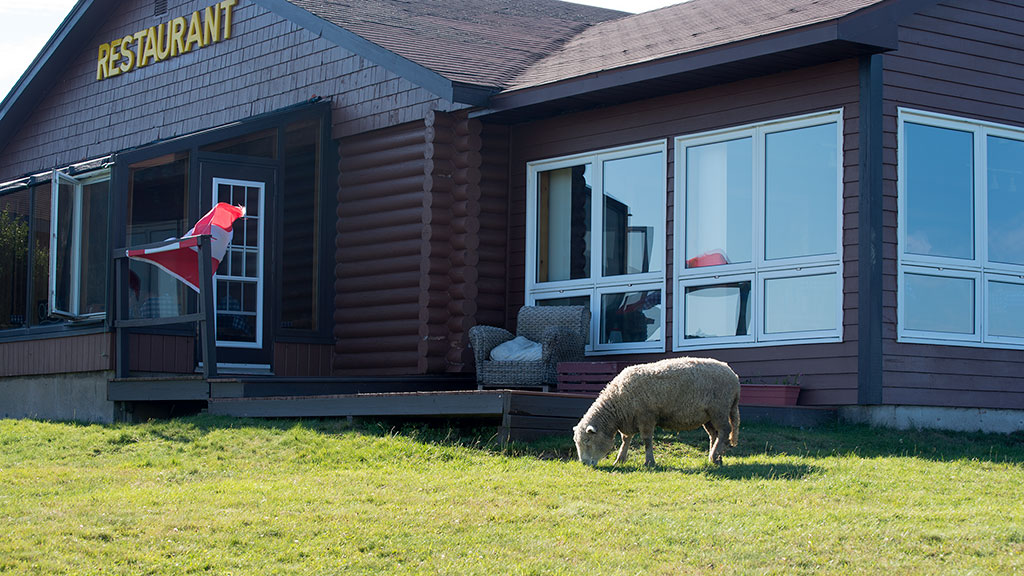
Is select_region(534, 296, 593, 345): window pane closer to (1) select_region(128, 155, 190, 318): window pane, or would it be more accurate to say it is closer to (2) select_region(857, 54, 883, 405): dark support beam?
(2) select_region(857, 54, 883, 405): dark support beam

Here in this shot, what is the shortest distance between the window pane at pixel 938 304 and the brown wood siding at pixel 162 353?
7.51 metres

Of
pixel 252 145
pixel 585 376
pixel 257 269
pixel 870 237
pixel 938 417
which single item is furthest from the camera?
pixel 252 145

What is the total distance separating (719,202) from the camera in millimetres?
12188

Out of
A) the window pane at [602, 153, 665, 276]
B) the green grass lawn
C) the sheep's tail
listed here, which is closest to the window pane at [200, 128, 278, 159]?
the window pane at [602, 153, 665, 276]

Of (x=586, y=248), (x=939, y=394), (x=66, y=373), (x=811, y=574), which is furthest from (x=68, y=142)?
(x=811, y=574)

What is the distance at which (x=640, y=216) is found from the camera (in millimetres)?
12883

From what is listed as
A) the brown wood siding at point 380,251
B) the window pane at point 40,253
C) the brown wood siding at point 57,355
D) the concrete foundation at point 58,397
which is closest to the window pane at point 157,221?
the brown wood siding at point 57,355

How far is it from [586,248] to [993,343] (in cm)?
411

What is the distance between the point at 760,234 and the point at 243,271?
553cm

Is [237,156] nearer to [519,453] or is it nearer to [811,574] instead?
[519,453]

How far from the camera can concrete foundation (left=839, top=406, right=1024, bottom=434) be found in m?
10.8

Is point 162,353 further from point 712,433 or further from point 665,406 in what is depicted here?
point 712,433

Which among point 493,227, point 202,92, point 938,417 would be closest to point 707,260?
point 938,417

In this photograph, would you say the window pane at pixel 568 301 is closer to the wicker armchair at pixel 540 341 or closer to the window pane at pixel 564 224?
the window pane at pixel 564 224
